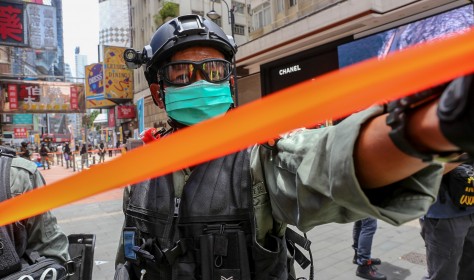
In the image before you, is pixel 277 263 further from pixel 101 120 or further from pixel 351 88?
pixel 101 120

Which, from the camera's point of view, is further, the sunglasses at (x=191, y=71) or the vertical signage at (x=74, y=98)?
the vertical signage at (x=74, y=98)

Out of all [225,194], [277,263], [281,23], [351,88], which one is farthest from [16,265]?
[281,23]

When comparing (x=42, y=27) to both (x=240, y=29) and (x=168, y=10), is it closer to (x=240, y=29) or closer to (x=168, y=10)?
(x=168, y=10)

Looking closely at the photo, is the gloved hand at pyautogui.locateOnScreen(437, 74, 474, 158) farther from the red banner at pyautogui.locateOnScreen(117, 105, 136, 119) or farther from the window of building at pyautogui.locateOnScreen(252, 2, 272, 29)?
the red banner at pyautogui.locateOnScreen(117, 105, 136, 119)

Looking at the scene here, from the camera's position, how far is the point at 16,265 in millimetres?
1685

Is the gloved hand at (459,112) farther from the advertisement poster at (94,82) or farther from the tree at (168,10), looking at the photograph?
the advertisement poster at (94,82)

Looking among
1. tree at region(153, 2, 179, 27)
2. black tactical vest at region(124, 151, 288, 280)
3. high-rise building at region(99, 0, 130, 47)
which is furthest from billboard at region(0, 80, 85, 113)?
high-rise building at region(99, 0, 130, 47)

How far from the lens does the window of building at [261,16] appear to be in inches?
559

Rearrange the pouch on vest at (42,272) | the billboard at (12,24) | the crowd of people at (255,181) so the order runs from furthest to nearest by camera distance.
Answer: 1. the billboard at (12,24)
2. the pouch on vest at (42,272)
3. the crowd of people at (255,181)

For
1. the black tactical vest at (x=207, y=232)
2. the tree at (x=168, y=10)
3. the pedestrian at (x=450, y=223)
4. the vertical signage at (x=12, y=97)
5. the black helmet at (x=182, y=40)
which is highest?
the tree at (x=168, y=10)

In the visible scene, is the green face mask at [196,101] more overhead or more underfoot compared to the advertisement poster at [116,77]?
more underfoot

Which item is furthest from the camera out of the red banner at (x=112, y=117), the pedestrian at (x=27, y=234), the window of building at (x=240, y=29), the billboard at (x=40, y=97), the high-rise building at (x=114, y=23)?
the high-rise building at (x=114, y=23)

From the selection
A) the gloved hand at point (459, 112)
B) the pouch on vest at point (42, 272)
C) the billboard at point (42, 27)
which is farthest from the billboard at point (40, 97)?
the gloved hand at point (459, 112)

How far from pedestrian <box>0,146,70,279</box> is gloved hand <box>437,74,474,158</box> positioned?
6.22 feet
